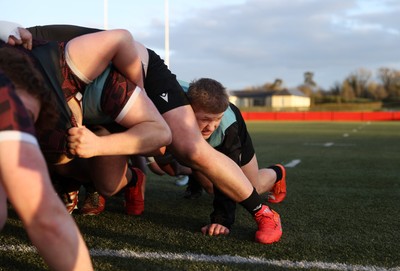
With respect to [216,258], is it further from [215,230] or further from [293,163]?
[293,163]

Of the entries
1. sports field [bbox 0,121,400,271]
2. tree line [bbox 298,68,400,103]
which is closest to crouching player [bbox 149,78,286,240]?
sports field [bbox 0,121,400,271]

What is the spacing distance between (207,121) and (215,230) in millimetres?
697

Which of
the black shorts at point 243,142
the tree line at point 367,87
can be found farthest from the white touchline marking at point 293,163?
the tree line at point 367,87

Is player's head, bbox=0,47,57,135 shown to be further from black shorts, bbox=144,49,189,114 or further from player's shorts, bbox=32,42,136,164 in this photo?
black shorts, bbox=144,49,189,114

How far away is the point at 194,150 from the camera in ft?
9.52

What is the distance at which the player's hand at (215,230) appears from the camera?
3.08m

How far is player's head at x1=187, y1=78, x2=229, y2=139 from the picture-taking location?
312 centimetres

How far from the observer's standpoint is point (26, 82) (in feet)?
5.85

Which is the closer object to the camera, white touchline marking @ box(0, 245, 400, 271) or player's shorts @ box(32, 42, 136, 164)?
player's shorts @ box(32, 42, 136, 164)

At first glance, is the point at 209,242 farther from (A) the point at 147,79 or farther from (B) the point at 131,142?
(A) the point at 147,79

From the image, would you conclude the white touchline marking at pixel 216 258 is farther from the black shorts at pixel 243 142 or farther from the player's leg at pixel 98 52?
the black shorts at pixel 243 142

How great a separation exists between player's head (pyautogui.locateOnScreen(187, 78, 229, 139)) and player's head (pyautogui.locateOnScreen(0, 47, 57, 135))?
1374 millimetres

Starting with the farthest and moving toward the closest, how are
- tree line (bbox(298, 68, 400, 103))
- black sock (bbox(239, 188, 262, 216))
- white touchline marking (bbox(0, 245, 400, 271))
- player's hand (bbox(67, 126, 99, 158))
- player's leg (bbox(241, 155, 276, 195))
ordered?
tree line (bbox(298, 68, 400, 103)) < player's leg (bbox(241, 155, 276, 195)) < black sock (bbox(239, 188, 262, 216)) < white touchline marking (bbox(0, 245, 400, 271)) < player's hand (bbox(67, 126, 99, 158))

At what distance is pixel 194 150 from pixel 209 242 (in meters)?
0.55
